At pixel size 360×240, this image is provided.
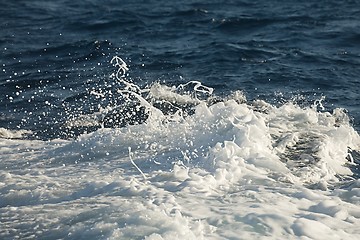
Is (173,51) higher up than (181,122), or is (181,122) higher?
(181,122)

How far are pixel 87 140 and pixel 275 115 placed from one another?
3.12 meters

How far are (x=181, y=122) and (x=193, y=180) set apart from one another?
7.37ft

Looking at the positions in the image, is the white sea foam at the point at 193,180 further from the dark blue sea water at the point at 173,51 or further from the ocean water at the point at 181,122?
the dark blue sea water at the point at 173,51

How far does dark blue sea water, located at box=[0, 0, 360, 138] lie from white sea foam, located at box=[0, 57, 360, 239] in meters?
1.35

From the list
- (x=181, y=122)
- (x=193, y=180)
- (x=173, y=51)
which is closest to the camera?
(x=193, y=180)

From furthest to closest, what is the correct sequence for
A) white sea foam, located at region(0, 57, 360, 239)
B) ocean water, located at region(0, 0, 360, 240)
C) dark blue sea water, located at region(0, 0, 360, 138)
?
dark blue sea water, located at region(0, 0, 360, 138) → ocean water, located at region(0, 0, 360, 240) → white sea foam, located at region(0, 57, 360, 239)

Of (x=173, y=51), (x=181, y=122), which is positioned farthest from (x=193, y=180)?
(x=173, y=51)

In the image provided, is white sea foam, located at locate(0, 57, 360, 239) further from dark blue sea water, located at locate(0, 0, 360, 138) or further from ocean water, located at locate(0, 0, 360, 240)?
dark blue sea water, located at locate(0, 0, 360, 138)

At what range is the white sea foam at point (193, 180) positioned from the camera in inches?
243

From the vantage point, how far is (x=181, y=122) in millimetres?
9430

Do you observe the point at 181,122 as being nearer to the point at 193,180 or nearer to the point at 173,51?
the point at 193,180

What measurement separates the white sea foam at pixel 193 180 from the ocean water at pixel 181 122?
22 millimetres

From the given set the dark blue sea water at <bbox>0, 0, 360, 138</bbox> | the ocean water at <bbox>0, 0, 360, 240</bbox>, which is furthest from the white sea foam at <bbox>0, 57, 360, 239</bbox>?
the dark blue sea water at <bbox>0, 0, 360, 138</bbox>

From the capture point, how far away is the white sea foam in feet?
20.3
